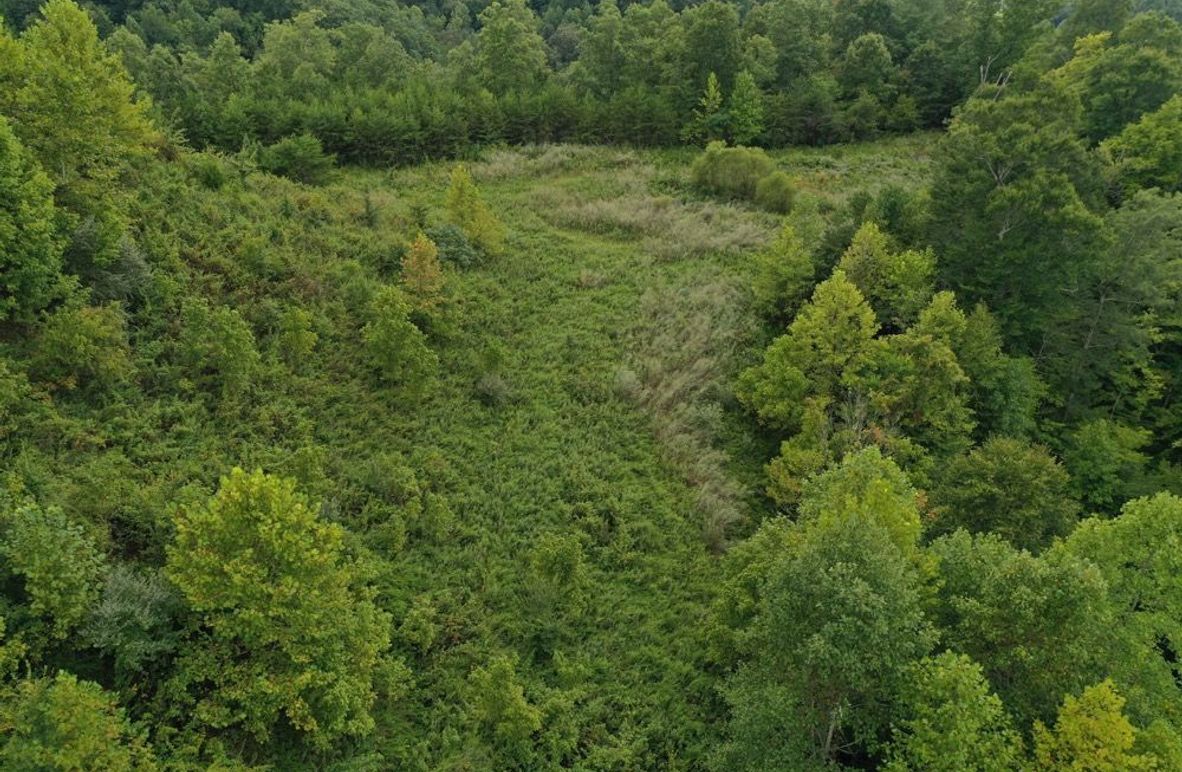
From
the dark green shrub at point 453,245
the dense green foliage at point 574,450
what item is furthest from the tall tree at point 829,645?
the dark green shrub at point 453,245

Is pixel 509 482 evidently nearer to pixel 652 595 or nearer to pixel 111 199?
pixel 652 595

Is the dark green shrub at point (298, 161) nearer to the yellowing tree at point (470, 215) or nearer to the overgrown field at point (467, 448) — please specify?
the overgrown field at point (467, 448)

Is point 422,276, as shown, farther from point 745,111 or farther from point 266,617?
point 745,111

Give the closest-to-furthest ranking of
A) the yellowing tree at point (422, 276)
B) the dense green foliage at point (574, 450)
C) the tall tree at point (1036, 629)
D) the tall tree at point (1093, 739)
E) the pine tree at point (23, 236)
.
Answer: the tall tree at point (1093, 739)
the dense green foliage at point (574, 450)
the tall tree at point (1036, 629)
the pine tree at point (23, 236)
the yellowing tree at point (422, 276)

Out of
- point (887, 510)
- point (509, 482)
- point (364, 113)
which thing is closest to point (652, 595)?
point (509, 482)

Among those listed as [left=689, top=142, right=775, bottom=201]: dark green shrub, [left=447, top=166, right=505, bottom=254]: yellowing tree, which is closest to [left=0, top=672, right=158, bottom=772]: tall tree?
[left=447, top=166, right=505, bottom=254]: yellowing tree

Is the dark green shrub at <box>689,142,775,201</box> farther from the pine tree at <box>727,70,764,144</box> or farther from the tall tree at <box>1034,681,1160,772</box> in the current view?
the tall tree at <box>1034,681,1160,772</box>

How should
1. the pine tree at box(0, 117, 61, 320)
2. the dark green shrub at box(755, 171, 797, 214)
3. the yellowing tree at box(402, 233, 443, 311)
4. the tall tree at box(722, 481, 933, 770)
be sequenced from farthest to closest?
the dark green shrub at box(755, 171, 797, 214)
the yellowing tree at box(402, 233, 443, 311)
the pine tree at box(0, 117, 61, 320)
the tall tree at box(722, 481, 933, 770)
